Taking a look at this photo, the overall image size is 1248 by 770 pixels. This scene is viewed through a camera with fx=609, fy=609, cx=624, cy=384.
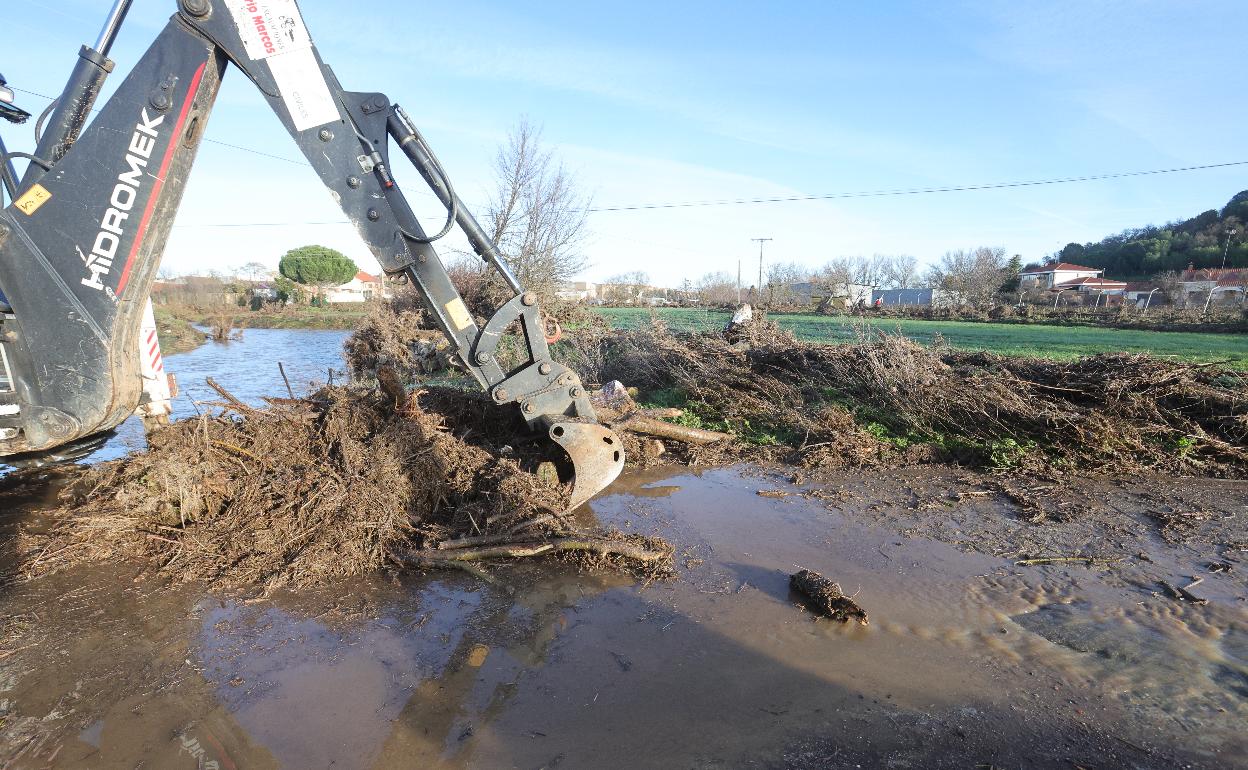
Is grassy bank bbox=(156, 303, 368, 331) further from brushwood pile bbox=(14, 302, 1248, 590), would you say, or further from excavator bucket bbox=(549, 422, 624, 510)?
excavator bucket bbox=(549, 422, 624, 510)

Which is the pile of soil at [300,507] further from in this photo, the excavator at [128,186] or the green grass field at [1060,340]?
the green grass field at [1060,340]

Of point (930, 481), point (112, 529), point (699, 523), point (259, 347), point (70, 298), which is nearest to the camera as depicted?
point (70, 298)

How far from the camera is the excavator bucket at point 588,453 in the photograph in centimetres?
517

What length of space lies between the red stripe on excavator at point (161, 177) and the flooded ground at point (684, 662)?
2262 millimetres

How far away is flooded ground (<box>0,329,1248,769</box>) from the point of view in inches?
114

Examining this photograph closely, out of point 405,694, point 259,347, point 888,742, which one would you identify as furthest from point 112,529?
point 259,347

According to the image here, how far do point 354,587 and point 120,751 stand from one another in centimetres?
170

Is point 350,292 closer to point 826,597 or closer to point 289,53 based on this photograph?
point 289,53

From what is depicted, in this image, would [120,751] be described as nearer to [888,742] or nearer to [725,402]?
[888,742]

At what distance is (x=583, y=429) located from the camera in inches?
205

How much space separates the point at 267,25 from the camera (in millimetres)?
4258

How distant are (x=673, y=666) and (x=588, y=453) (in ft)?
6.85

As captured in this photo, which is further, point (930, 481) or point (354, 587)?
point (930, 481)

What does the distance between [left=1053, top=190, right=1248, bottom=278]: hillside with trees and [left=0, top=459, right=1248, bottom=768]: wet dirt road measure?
84.7 meters
